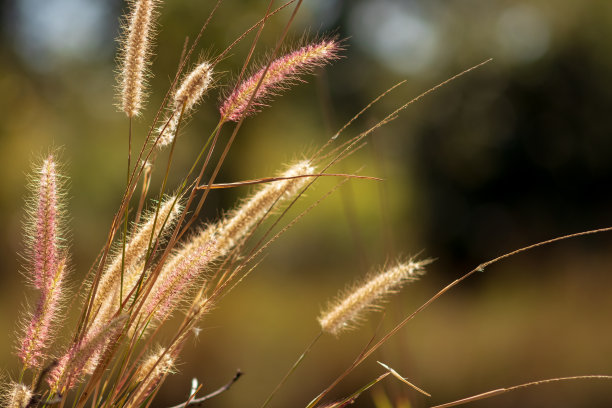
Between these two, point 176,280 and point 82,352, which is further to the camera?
point 176,280

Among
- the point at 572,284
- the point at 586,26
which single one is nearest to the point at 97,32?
the point at 586,26

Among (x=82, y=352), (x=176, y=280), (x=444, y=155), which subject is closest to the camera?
(x=82, y=352)

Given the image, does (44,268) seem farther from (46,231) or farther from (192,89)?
(192,89)

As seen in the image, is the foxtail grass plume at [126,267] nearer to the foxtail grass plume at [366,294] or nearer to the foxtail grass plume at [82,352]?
the foxtail grass plume at [82,352]

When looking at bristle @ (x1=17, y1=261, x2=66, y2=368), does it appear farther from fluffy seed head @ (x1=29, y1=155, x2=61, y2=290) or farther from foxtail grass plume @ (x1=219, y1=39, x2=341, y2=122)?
foxtail grass plume @ (x1=219, y1=39, x2=341, y2=122)

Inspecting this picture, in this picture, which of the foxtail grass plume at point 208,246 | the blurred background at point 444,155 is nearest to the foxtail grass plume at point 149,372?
the foxtail grass plume at point 208,246

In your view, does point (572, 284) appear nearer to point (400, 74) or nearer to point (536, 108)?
point (536, 108)

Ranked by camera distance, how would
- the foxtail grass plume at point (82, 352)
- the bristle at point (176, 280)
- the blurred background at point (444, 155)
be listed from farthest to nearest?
the blurred background at point (444, 155), the bristle at point (176, 280), the foxtail grass plume at point (82, 352)

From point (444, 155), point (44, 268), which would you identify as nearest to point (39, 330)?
point (44, 268)
